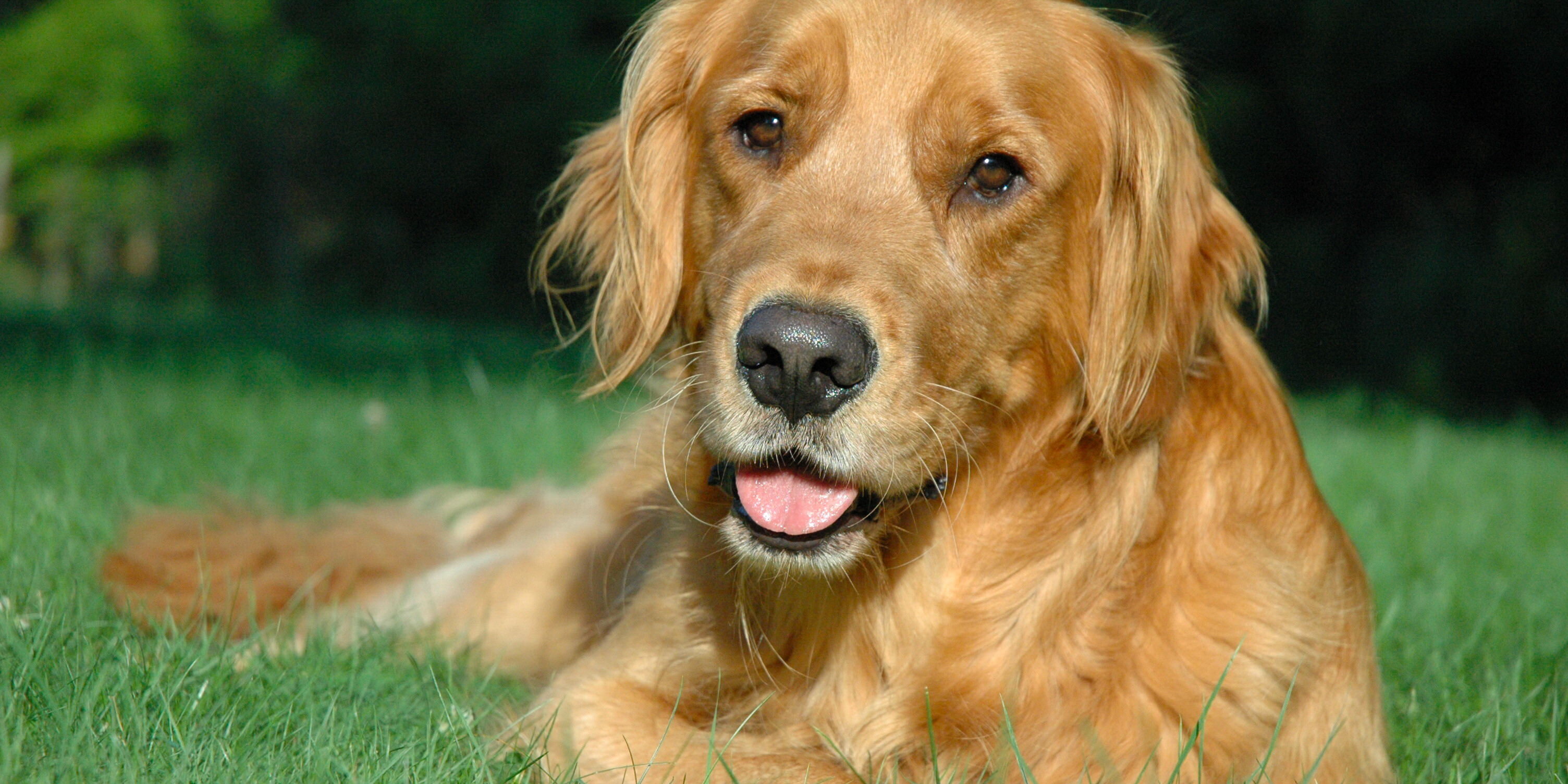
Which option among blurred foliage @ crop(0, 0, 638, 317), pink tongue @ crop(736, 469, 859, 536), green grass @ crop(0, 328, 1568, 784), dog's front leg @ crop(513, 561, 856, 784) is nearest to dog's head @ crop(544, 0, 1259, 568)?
pink tongue @ crop(736, 469, 859, 536)

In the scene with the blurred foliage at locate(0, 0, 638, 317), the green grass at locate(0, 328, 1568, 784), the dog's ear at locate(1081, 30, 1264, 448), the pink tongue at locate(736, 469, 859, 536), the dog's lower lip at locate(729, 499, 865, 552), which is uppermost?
the dog's ear at locate(1081, 30, 1264, 448)

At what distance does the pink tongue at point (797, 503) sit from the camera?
2.32 metres

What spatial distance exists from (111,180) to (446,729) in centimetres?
3811

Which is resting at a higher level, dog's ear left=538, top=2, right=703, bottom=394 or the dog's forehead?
the dog's forehead

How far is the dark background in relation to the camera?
1254cm

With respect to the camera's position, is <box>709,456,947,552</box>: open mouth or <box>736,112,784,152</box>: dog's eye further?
<box>736,112,784,152</box>: dog's eye

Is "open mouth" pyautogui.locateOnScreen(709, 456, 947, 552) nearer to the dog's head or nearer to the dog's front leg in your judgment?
the dog's head

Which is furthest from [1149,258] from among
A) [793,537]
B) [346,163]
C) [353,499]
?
[346,163]

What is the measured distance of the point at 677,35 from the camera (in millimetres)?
2963

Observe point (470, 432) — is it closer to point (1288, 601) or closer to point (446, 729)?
point (446, 729)

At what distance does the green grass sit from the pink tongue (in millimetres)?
661

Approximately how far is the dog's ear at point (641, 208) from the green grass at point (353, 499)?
85 centimetres

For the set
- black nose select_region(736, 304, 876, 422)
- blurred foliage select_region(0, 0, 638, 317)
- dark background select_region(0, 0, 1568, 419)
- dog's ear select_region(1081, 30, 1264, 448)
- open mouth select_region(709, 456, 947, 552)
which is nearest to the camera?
black nose select_region(736, 304, 876, 422)

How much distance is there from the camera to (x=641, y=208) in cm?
286
